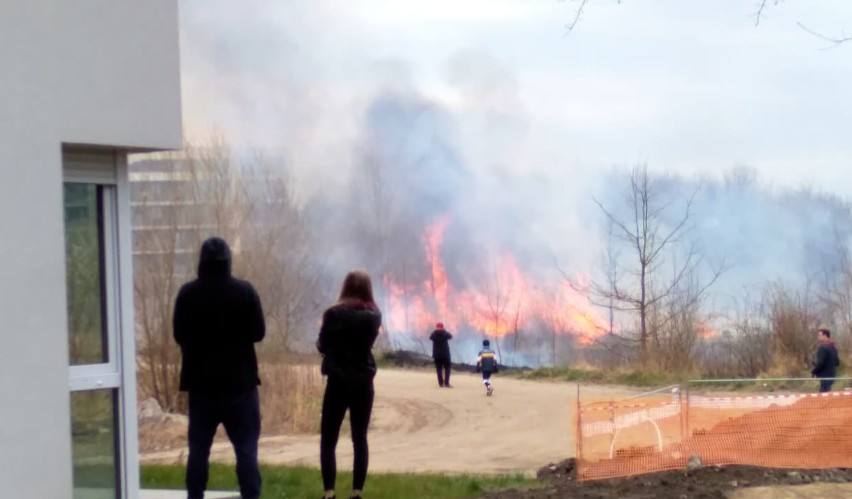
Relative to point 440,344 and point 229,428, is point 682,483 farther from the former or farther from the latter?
point 440,344

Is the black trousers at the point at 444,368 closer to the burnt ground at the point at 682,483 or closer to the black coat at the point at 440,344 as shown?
the black coat at the point at 440,344

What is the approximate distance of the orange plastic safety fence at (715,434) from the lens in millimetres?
10602

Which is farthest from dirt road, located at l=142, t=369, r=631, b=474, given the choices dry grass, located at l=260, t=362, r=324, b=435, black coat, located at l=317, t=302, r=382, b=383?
black coat, located at l=317, t=302, r=382, b=383

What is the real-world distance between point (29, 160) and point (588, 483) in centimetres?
548

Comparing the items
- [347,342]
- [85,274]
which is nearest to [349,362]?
[347,342]

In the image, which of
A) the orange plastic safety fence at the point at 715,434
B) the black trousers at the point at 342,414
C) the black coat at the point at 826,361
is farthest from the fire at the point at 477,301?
the black trousers at the point at 342,414

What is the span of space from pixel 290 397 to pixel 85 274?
40.9 ft

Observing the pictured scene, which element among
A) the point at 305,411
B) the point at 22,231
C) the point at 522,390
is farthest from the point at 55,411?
the point at 522,390

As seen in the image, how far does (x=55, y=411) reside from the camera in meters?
6.12

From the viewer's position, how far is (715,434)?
11.3m

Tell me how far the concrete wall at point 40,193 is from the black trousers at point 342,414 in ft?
6.31

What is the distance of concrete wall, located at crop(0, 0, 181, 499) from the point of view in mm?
5992

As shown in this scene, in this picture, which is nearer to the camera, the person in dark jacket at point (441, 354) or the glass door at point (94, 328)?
the glass door at point (94, 328)

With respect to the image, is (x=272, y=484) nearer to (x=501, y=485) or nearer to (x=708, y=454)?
(x=501, y=485)
